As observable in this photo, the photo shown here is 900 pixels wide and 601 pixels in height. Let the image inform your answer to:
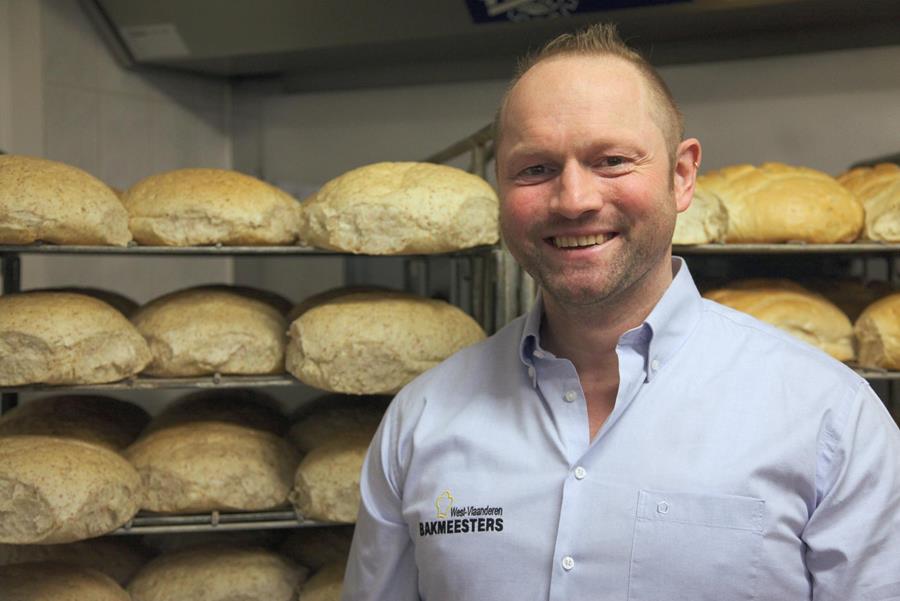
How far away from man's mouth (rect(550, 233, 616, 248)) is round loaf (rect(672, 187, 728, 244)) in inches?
→ 34.1

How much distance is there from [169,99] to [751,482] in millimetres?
2961

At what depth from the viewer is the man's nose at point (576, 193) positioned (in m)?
1.16

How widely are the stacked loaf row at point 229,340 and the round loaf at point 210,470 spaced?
0.17 meters

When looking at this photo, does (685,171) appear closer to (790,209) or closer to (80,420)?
(790,209)

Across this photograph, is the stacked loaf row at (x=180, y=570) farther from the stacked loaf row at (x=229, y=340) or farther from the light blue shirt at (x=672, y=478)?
the light blue shirt at (x=672, y=478)

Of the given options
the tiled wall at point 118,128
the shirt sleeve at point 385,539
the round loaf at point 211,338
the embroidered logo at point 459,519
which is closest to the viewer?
the embroidered logo at point 459,519

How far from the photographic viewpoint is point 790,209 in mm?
2137

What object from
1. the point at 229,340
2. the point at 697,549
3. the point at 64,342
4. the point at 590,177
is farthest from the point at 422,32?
the point at 697,549

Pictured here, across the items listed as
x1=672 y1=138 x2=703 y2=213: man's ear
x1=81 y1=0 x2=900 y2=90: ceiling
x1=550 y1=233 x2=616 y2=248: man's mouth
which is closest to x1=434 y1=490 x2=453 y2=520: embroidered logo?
x1=550 y1=233 x2=616 y2=248: man's mouth

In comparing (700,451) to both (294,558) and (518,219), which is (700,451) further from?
(294,558)

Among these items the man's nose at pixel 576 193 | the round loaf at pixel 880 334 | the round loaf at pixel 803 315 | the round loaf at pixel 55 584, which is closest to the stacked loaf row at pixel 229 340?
the round loaf at pixel 55 584

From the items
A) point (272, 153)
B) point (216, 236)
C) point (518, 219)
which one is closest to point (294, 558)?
point (216, 236)

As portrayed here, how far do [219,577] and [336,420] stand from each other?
1.46 ft

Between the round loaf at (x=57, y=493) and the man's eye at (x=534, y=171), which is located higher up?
the man's eye at (x=534, y=171)
